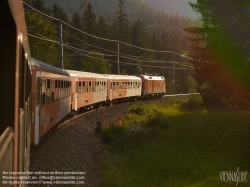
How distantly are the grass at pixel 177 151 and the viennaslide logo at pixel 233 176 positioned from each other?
0.21 meters

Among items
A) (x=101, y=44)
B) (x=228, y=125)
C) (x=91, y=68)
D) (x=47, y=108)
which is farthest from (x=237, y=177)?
(x=101, y=44)

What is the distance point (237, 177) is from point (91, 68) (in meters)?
46.5

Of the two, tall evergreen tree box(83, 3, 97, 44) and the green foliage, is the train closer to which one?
the green foliage

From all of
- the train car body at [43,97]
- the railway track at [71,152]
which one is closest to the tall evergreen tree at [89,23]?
the railway track at [71,152]

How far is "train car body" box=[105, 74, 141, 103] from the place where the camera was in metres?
30.4

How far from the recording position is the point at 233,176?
11.1m

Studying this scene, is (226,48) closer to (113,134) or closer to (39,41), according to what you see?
(113,134)

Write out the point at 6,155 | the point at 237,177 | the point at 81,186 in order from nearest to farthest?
the point at 6,155, the point at 81,186, the point at 237,177

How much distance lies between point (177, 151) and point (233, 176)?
4303 mm

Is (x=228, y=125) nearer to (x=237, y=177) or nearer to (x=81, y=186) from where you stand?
(x=237, y=177)

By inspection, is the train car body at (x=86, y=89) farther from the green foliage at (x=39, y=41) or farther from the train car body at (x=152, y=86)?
the green foliage at (x=39, y=41)

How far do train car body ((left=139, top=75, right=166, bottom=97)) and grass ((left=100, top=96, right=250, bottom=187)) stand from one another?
59.9 feet

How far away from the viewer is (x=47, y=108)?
451 inches

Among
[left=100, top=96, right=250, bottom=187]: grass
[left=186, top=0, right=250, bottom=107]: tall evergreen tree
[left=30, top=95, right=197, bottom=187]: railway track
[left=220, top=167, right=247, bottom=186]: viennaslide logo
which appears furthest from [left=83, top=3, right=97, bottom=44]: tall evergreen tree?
[left=220, top=167, right=247, bottom=186]: viennaslide logo
